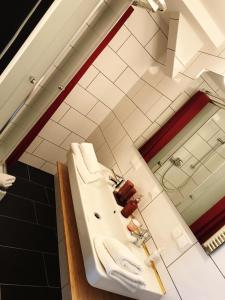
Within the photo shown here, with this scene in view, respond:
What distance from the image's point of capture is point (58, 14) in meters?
0.91

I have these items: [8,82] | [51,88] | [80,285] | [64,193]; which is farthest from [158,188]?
[8,82]

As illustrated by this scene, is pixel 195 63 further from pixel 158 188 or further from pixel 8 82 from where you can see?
pixel 8 82

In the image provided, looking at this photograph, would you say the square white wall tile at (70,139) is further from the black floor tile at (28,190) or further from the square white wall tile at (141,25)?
the square white wall tile at (141,25)

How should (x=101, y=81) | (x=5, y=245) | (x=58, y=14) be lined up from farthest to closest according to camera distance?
(x=101, y=81) → (x=5, y=245) → (x=58, y=14)

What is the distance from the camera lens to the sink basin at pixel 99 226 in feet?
3.83

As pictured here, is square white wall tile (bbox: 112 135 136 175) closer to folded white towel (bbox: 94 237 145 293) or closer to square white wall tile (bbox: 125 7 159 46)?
square white wall tile (bbox: 125 7 159 46)

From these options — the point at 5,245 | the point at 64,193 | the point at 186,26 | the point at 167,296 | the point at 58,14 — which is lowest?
the point at 5,245

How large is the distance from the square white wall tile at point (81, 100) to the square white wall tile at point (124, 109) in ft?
0.72

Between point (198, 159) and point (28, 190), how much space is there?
134cm

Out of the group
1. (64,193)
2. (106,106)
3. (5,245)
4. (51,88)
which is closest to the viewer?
(51,88)

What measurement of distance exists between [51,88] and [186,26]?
0.94 m

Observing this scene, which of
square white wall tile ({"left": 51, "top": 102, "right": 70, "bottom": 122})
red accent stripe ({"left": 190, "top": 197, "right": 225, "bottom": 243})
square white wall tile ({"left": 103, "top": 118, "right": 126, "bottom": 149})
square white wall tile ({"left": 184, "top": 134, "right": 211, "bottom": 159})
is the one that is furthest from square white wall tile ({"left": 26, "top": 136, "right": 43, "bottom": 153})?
red accent stripe ({"left": 190, "top": 197, "right": 225, "bottom": 243})

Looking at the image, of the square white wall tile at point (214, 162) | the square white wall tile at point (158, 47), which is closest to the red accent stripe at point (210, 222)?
the square white wall tile at point (214, 162)

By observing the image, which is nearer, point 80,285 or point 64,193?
point 80,285
